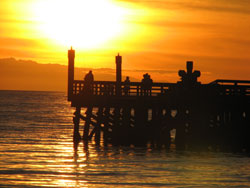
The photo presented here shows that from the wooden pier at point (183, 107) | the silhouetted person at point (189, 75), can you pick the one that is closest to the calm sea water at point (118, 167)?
the wooden pier at point (183, 107)

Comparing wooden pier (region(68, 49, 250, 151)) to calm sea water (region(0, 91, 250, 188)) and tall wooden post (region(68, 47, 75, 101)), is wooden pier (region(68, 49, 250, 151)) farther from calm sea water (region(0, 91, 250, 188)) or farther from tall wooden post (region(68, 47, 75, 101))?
calm sea water (region(0, 91, 250, 188))

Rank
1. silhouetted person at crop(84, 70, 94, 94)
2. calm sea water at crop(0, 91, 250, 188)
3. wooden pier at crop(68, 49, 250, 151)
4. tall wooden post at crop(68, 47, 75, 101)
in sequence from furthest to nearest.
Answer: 1. tall wooden post at crop(68, 47, 75, 101)
2. silhouetted person at crop(84, 70, 94, 94)
3. wooden pier at crop(68, 49, 250, 151)
4. calm sea water at crop(0, 91, 250, 188)

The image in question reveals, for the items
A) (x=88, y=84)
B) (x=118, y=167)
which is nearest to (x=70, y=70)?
(x=88, y=84)

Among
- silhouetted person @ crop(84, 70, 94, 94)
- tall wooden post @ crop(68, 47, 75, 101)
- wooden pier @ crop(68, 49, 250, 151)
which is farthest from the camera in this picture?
tall wooden post @ crop(68, 47, 75, 101)

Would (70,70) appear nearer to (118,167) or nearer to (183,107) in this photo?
(183,107)

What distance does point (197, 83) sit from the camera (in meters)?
31.2

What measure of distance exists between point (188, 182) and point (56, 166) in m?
6.04

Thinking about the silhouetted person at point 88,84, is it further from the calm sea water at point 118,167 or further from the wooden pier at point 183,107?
the calm sea water at point 118,167

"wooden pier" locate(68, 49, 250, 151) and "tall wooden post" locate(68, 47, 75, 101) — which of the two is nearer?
"wooden pier" locate(68, 49, 250, 151)

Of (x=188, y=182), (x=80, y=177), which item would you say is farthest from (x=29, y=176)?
(x=188, y=182)

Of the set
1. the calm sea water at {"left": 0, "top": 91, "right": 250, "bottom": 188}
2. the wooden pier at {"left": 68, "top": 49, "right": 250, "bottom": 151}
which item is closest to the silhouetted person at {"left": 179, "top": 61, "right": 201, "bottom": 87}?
the wooden pier at {"left": 68, "top": 49, "right": 250, "bottom": 151}

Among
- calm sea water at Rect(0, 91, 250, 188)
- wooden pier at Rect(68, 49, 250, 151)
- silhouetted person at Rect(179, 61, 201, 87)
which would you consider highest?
silhouetted person at Rect(179, 61, 201, 87)

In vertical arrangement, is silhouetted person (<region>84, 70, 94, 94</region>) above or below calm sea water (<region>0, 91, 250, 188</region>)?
above

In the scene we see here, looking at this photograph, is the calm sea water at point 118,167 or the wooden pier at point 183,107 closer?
the calm sea water at point 118,167
